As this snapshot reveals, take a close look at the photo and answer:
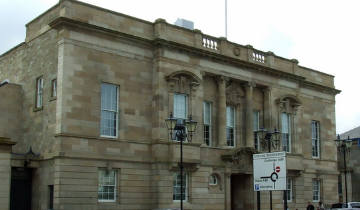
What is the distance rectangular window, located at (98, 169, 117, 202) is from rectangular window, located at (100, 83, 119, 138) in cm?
208

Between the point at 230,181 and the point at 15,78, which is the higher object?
the point at 15,78

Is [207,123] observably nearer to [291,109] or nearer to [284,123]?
[284,123]

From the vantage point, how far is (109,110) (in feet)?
98.1

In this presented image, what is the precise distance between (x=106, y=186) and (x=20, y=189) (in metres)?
4.67

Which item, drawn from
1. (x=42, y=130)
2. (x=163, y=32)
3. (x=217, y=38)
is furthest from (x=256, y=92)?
(x=42, y=130)

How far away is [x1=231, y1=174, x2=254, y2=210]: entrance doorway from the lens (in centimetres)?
3650

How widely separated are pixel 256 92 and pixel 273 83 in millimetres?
1584

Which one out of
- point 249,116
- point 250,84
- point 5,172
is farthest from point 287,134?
point 5,172

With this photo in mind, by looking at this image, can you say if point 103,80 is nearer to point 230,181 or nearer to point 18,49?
point 18,49

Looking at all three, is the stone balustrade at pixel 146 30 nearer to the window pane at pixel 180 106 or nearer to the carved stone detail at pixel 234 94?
the carved stone detail at pixel 234 94

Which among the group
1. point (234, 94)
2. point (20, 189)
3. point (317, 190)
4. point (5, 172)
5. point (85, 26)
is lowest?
point (317, 190)

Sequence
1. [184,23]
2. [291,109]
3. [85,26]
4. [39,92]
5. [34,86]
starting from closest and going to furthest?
[85,26], [39,92], [34,86], [184,23], [291,109]

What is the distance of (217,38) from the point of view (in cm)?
3562

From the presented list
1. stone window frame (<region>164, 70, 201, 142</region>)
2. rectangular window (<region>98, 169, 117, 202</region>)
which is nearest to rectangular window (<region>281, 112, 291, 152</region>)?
stone window frame (<region>164, 70, 201, 142</region>)
